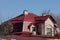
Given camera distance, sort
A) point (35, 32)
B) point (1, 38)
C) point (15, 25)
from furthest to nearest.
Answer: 1. point (15, 25)
2. point (35, 32)
3. point (1, 38)

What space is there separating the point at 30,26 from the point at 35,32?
202cm

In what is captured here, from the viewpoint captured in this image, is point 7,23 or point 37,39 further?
point 7,23

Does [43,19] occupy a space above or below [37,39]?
above

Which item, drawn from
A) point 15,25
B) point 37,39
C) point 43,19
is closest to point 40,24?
point 43,19

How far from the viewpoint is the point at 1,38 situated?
21078 millimetres

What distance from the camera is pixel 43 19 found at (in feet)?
125

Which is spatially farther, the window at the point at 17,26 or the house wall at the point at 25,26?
the window at the point at 17,26

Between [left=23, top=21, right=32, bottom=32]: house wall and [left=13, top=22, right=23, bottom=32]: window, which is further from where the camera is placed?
[left=13, top=22, right=23, bottom=32]: window

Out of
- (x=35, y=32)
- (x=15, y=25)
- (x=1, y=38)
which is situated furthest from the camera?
(x=15, y=25)

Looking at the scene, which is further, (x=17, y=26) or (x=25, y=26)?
(x=17, y=26)

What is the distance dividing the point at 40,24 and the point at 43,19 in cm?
102

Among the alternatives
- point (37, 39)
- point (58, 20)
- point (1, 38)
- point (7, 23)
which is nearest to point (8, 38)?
point (1, 38)

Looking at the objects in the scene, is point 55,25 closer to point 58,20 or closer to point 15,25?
point 58,20

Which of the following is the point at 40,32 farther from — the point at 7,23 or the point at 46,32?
the point at 7,23
